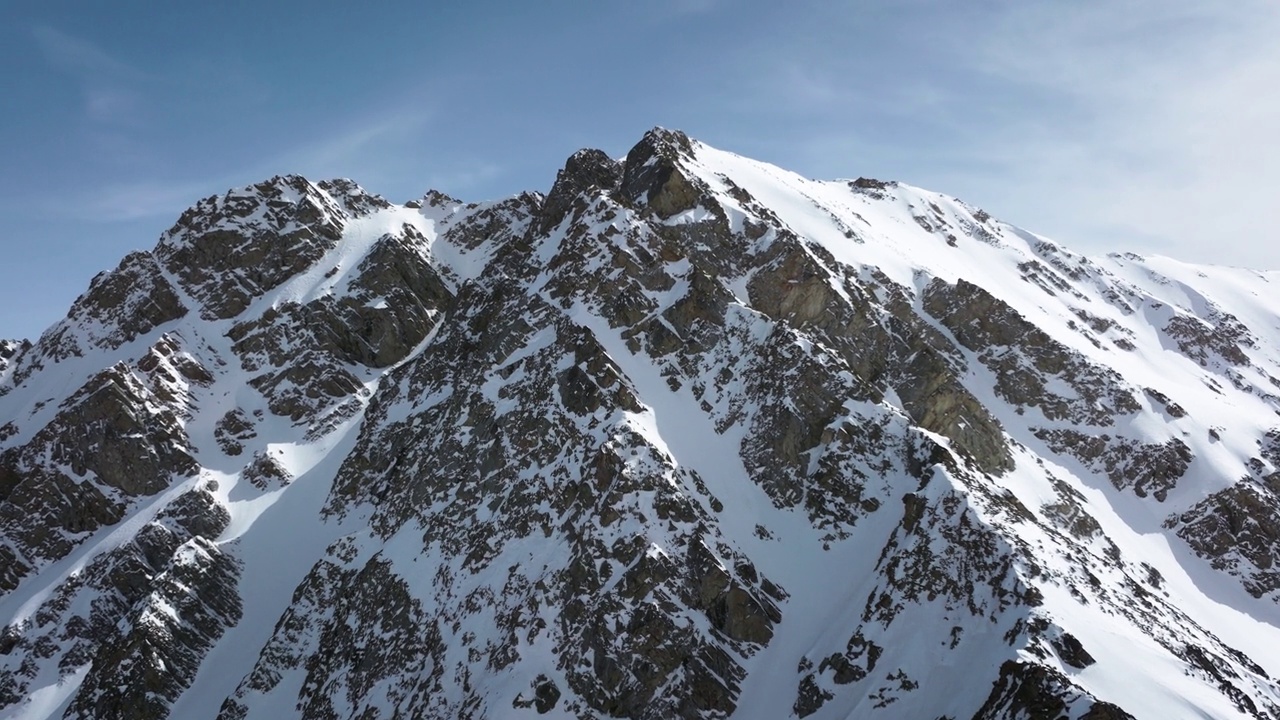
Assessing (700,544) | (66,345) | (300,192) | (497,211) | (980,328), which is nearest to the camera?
(700,544)

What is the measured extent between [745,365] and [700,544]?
847 inches

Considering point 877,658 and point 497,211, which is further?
point 497,211

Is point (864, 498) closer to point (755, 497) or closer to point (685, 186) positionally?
point (755, 497)

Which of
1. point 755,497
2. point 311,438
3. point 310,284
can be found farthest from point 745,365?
point 310,284

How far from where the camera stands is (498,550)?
71.9 m

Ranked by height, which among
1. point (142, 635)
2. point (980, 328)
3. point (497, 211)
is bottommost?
point (142, 635)

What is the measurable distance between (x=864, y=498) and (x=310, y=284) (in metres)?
90.7

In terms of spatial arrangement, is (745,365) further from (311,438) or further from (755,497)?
(311,438)

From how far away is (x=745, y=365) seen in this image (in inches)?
3179

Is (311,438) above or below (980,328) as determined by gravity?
below

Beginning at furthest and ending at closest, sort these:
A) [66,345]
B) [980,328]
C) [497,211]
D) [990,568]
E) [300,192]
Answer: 1. [497,211]
2. [300,192]
3. [66,345]
4. [980,328]
5. [990,568]

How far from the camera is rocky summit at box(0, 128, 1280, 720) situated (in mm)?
58375

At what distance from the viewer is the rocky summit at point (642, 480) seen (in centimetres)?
5838

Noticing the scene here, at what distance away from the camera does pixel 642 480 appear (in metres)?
68.8
